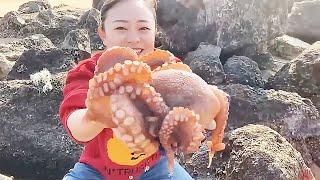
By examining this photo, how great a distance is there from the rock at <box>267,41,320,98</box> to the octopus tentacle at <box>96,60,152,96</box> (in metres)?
4.26

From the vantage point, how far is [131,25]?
267 cm

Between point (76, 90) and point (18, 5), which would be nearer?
point (76, 90)

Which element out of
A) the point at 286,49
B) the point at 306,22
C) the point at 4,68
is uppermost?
the point at 4,68

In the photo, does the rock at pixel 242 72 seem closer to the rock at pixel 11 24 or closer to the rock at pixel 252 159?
the rock at pixel 252 159

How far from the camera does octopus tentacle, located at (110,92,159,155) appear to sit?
71.9 inches

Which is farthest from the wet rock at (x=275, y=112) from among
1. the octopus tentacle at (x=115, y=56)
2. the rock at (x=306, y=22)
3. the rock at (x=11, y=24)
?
the rock at (x=11, y=24)

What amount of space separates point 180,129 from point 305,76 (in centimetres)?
436

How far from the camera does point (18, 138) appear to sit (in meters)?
4.85

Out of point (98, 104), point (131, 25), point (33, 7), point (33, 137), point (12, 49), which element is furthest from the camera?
point (33, 7)

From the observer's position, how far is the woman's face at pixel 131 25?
2676 millimetres

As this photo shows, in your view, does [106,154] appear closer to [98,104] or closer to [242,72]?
[98,104]

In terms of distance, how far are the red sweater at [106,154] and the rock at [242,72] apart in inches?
133

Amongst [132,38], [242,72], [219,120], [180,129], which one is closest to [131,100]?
[180,129]

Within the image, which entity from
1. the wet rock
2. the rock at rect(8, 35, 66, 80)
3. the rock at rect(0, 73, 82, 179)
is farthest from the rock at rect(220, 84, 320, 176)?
the rock at rect(8, 35, 66, 80)
